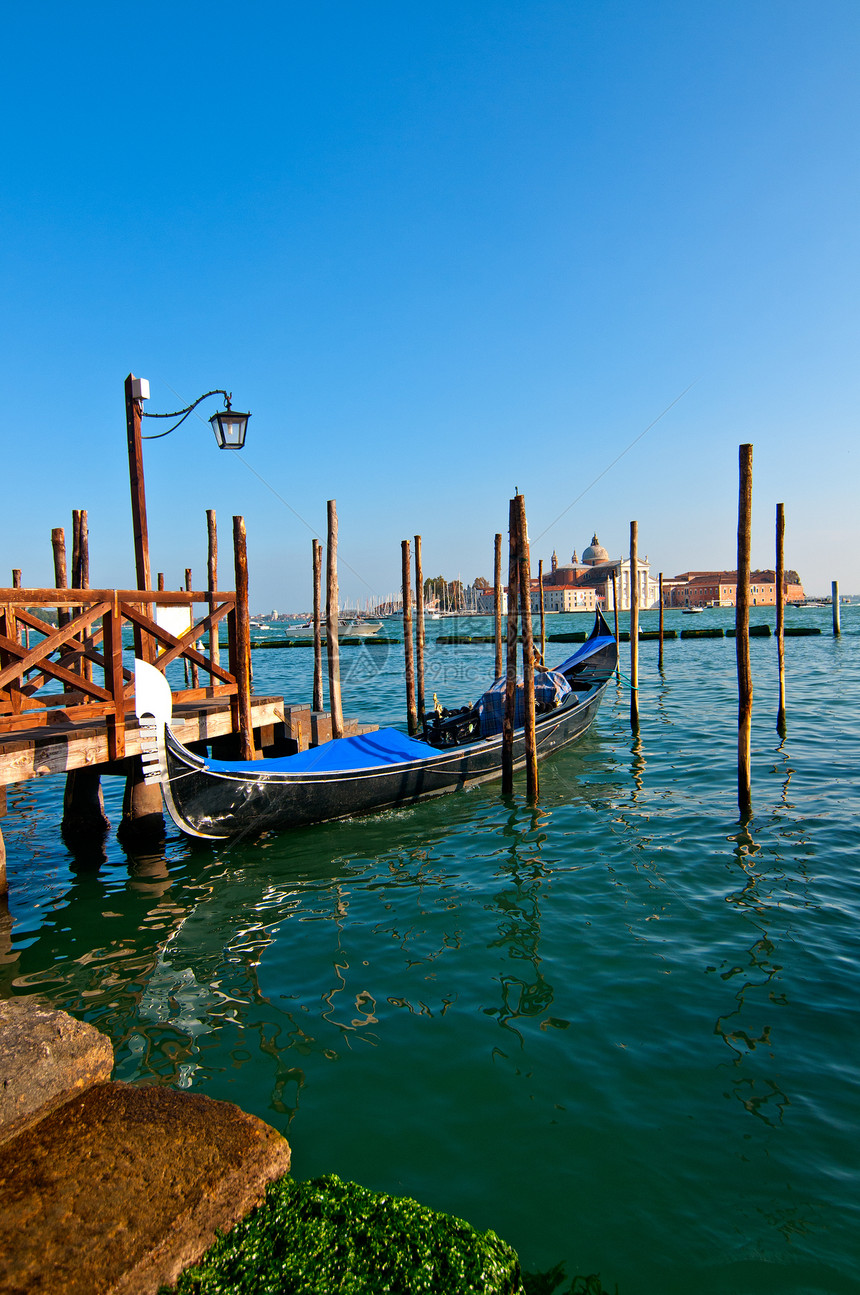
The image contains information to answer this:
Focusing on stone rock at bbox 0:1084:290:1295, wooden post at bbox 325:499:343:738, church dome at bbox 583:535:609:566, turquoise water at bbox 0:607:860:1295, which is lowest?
turquoise water at bbox 0:607:860:1295

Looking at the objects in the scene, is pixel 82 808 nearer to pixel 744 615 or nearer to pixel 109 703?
pixel 109 703

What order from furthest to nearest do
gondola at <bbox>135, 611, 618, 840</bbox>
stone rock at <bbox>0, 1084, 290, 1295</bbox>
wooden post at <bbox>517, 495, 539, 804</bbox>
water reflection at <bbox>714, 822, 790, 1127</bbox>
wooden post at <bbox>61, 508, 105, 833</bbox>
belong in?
wooden post at <bbox>517, 495, 539, 804</bbox>
wooden post at <bbox>61, 508, 105, 833</bbox>
gondola at <bbox>135, 611, 618, 840</bbox>
water reflection at <bbox>714, 822, 790, 1127</bbox>
stone rock at <bbox>0, 1084, 290, 1295</bbox>

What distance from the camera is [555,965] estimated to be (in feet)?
15.6

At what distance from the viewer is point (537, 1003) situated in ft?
14.1

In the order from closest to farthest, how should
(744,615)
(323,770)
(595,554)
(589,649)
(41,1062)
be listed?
1. (41,1062)
2. (323,770)
3. (744,615)
4. (589,649)
5. (595,554)

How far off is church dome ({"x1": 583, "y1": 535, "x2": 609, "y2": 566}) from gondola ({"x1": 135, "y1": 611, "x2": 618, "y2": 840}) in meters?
126

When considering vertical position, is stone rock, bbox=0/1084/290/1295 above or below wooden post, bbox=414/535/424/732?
below

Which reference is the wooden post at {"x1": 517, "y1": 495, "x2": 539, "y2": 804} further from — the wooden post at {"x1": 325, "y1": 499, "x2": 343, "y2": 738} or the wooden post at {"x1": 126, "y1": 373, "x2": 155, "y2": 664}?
the wooden post at {"x1": 126, "y1": 373, "x2": 155, "y2": 664}

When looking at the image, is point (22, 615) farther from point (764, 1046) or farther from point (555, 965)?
point (764, 1046)

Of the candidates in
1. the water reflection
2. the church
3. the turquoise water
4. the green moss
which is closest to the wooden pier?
the turquoise water

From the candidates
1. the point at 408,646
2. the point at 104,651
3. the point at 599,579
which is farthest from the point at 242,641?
the point at 599,579

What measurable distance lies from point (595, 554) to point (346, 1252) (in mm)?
135701

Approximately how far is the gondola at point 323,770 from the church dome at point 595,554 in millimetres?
125999

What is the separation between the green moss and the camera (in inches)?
84.5
